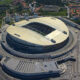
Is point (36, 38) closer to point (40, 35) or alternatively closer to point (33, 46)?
point (40, 35)

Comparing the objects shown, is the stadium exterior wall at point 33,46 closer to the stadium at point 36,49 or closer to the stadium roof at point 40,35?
the stadium at point 36,49

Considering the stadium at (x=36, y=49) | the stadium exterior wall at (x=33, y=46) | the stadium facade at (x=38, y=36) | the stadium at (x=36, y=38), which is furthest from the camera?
the stadium facade at (x=38, y=36)

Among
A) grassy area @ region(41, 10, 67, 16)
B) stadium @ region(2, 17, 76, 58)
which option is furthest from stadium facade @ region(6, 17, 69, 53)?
grassy area @ region(41, 10, 67, 16)

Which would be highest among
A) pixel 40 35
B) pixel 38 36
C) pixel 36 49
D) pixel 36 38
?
pixel 40 35

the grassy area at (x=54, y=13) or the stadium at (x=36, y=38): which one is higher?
the stadium at (x=36, y=38)

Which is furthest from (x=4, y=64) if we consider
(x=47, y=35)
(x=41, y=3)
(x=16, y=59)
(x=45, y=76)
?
(x=41, y=3)

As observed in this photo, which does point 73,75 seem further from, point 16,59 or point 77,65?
point 16,59

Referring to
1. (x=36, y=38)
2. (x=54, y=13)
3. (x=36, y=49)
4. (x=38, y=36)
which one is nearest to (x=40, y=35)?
(x=38, y=36)

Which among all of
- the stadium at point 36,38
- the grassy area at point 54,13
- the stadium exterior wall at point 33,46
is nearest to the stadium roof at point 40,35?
the stadium at point 36,38
